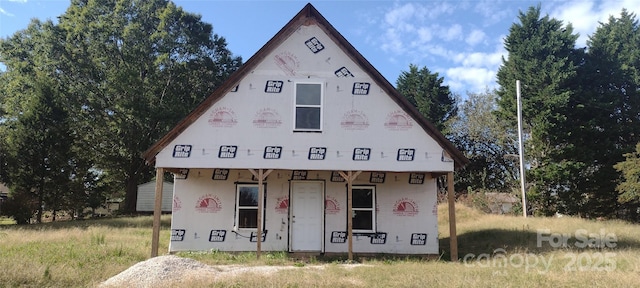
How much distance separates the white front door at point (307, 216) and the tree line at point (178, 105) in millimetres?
15945

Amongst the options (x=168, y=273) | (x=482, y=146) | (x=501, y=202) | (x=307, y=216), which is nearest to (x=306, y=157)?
(x=307, y=216)

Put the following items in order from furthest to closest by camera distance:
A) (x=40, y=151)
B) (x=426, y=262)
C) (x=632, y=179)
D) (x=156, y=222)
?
(x=40, y=151)
(x=632, y=179)
(x=426, y=262)
(x=156, y=222)

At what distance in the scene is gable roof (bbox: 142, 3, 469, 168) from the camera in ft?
38.1

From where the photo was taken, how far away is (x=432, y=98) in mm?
37469

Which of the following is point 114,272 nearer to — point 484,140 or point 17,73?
point 17,73

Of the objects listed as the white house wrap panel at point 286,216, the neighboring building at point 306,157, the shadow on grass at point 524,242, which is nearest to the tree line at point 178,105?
the shadow on grass at point 524,242

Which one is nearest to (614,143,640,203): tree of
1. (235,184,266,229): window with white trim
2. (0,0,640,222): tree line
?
(0,0,640,222): tree line

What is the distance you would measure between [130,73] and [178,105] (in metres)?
3.73

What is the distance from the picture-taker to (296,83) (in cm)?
1211

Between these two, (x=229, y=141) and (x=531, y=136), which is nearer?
(x=229, y=141)

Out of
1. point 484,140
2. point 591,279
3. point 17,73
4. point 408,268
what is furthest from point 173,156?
point 484,140

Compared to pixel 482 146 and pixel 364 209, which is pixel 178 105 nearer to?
pixel 364 209

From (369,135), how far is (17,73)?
94.7ft

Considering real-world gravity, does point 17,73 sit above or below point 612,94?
above
